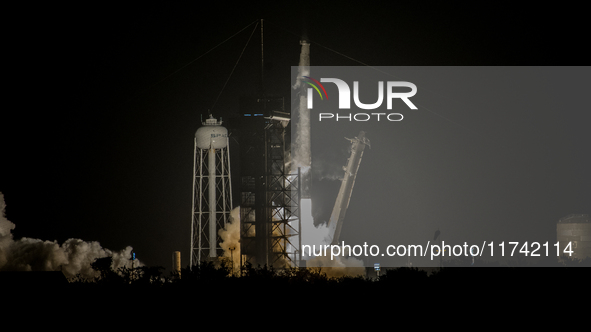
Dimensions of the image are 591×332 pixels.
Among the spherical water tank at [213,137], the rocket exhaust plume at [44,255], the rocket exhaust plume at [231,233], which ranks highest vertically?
the spherical water tank at [213,137]

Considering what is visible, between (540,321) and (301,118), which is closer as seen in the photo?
(540,321)

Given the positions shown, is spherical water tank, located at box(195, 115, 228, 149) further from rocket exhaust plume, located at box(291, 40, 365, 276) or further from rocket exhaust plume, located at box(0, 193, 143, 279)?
rocket exhaust plume, located at box(291, 40, 365, 276)

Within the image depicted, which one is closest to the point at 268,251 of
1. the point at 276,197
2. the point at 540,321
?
the point at 276,197

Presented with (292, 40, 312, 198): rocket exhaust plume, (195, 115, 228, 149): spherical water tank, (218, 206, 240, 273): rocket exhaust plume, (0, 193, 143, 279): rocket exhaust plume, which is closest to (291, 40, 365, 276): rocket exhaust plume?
(292, 40, 312, 198): rocket exhaust plume

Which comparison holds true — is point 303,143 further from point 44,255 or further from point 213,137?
point 44,255

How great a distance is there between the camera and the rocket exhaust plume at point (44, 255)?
5641 centimetres

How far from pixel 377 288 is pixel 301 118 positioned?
32.8 metres

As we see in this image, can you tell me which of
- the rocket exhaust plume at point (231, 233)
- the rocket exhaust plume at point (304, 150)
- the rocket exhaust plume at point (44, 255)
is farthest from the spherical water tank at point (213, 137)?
the rocket exhaust plume at point (304, 150)

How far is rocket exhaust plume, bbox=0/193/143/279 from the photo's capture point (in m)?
56.4

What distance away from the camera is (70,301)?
1212 inches

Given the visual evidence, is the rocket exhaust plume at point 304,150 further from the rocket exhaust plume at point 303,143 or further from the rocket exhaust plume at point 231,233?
the rocket exhaust plume at point 231,233

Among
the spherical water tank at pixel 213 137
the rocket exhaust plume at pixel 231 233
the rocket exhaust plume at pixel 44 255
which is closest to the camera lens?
the rocket exhaust plume at pixel 44 255

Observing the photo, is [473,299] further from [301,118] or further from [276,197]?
[301,118]

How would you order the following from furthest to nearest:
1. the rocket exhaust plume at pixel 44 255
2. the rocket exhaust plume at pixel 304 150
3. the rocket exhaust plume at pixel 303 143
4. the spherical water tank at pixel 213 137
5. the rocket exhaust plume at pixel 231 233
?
the rocket exhaust plume at pixel 303 143 → the rocket exhaust plume at pixel 304 150 → the rocket exhaust plume at pixel 231 233 → the spherical water tank at pixel 213 137 → the rocket exhaust plume at pixel 44 255
